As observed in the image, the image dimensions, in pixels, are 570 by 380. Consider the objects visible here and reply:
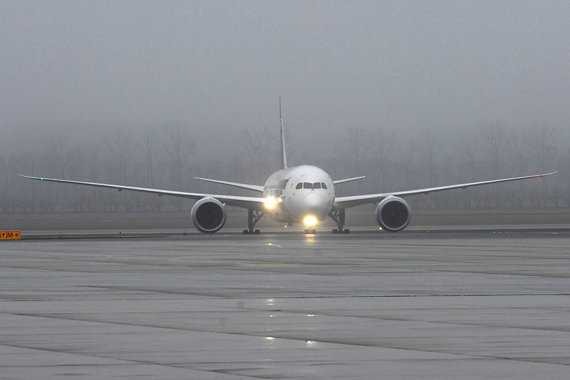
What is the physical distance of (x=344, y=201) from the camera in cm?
4366

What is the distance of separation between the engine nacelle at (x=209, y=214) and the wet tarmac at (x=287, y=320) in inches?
842

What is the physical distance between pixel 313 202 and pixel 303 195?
582 mm

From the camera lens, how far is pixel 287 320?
9.91 metres

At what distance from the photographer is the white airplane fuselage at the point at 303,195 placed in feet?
133

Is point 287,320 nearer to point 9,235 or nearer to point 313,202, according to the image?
point 313,202

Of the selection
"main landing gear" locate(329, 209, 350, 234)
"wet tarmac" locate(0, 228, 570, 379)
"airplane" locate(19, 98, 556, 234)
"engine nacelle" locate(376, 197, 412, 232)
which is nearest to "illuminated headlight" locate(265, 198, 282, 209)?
"airplane" locate(19, 98, 556, 234)

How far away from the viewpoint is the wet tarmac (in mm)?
6953

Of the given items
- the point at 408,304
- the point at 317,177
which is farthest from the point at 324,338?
the point at 317,177

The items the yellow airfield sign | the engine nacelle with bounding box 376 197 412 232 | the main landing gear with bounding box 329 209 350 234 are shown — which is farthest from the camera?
the main landing gear with bounding box 329 209 350 234

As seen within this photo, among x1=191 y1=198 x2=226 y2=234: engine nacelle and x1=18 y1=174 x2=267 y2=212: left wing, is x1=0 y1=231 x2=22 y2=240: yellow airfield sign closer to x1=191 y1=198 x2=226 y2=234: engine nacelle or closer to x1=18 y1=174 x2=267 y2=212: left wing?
x1=18 y1=174 x2=267 y2=212: left wing

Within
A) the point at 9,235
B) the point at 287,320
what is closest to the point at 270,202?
the point at 9,235

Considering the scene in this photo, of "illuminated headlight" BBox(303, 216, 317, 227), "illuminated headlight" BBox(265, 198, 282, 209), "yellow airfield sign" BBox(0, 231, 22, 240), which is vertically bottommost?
"yellow airfield sign" BBox(0, 231, 22, 240)

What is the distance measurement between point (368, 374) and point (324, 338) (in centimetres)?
187

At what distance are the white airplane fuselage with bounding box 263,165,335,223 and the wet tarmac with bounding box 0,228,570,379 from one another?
20417 mm
